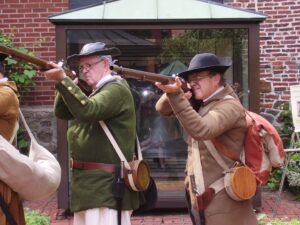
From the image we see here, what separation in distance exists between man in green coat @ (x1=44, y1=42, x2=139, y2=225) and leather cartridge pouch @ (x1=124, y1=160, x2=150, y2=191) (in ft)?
0.17

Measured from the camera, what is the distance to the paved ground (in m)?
6.59

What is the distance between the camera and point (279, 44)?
8.66 m

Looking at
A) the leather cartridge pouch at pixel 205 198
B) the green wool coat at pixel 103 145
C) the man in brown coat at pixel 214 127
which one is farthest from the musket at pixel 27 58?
the leather cartridge pouch at pixel 205 198

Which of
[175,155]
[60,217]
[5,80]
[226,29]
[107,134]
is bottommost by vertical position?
[60,217]

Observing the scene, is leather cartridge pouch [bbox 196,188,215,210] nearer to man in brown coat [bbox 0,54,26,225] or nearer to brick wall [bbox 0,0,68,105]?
man in brown coat [bbox 0,54,26,225]

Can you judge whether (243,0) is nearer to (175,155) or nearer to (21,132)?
(175,155)

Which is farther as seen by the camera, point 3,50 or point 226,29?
point 226,29

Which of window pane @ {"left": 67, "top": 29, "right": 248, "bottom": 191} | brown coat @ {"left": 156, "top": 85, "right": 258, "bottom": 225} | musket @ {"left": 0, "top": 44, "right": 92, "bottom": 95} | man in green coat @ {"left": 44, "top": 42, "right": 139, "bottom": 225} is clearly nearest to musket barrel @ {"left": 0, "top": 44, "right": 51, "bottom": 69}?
musket @ {"left": 0, "top": 44, "right": 92, "bottom": 95}

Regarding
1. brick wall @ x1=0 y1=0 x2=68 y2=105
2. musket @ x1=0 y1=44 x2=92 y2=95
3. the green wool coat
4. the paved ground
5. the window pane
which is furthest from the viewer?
brick wall @ x1=0 y1=0 x2=68 y2=105

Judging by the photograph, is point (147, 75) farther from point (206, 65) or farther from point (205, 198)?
point (205, 198)

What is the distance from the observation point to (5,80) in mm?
3438

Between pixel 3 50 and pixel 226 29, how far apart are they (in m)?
4.36

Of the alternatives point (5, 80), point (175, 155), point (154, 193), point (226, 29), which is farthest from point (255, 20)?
point (5, 80)

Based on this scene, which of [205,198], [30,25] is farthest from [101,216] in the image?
[30,25]
